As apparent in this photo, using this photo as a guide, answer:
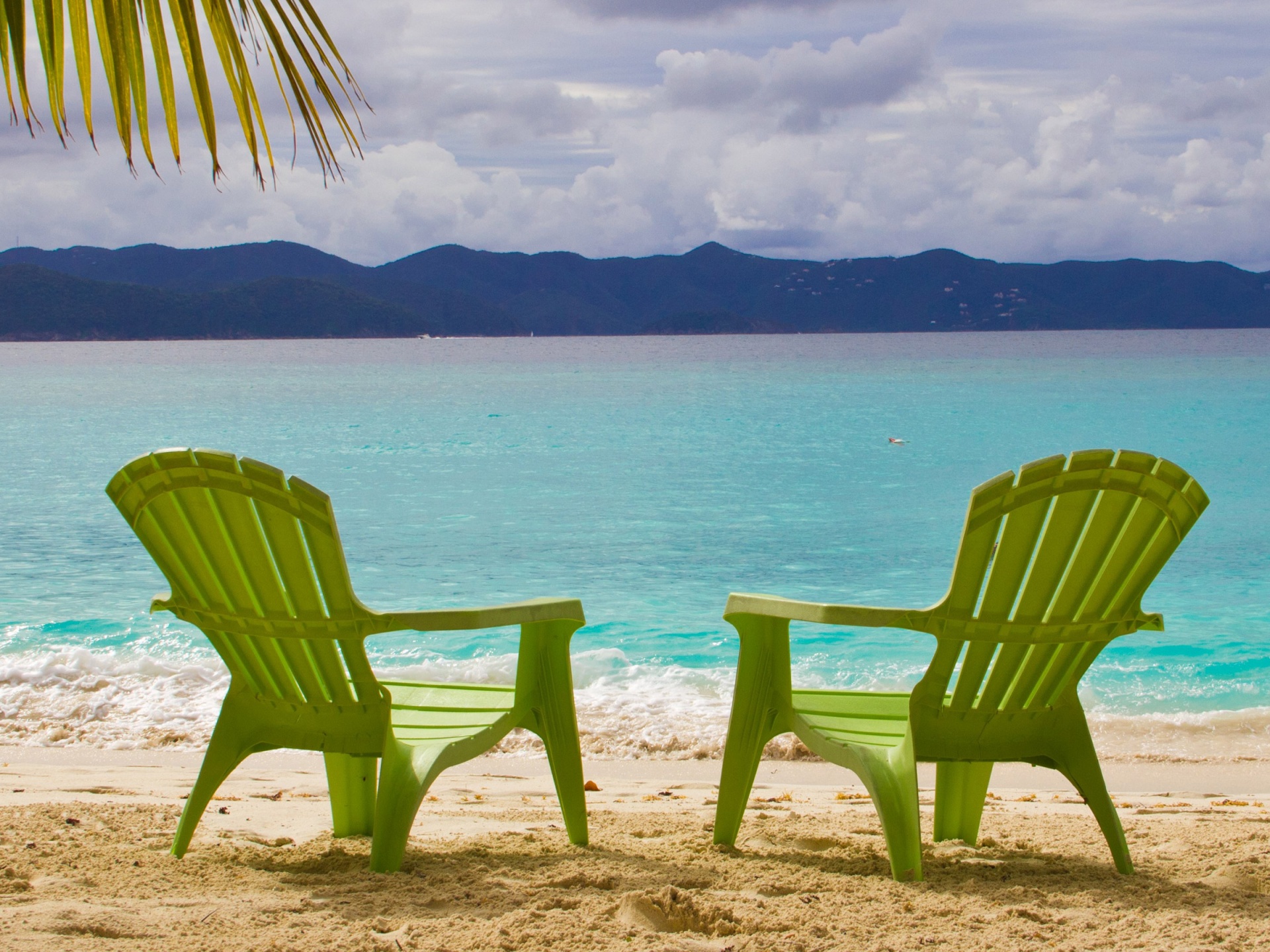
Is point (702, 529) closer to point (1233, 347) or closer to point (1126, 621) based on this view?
point (1126, 621)

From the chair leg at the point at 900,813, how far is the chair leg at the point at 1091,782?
37 cm

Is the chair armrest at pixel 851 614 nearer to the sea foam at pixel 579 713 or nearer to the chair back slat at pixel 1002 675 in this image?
the chair back slat at pixel 1002 675

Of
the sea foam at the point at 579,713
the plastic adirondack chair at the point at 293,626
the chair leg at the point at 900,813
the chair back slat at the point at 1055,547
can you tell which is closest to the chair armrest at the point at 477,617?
the plastic adirondack chair at the point at 293,626

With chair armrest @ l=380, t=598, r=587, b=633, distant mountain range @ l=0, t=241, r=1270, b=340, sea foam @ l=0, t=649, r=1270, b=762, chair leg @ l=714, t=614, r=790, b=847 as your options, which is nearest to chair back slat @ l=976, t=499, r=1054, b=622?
chair leg @ l=714, t=614, r=790, b=847

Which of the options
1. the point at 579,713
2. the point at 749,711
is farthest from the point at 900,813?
the point at 579,713

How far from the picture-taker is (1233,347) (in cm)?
7650

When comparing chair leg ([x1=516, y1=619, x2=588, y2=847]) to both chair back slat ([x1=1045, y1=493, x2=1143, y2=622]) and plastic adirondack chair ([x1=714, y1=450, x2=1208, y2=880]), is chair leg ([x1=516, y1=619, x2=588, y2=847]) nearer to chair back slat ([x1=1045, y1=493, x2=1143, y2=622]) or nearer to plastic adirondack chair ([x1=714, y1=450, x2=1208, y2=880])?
plastic adirondack chair ([x1=714, y1=450, x2=1208, y2=880])

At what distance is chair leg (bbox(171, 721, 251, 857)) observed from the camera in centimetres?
244

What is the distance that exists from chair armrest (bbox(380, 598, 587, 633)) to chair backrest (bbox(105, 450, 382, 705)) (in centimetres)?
A: 7

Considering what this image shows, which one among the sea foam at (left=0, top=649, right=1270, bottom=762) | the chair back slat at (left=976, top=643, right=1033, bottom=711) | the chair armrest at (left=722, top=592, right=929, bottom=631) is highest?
the chair armrest at (left=722, top=592, right=929, bottom=631)

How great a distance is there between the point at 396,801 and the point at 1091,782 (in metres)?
1.47

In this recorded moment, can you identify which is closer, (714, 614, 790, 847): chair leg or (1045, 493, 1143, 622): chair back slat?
(1045, 493, 1143, 622): chair back slat

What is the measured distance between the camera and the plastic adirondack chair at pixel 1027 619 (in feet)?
7.41

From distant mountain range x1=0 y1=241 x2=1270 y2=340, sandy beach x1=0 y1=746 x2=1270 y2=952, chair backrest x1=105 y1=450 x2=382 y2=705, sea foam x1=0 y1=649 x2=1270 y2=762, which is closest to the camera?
sandy beach x1=0 y1=746 x2=1270 y2=952
